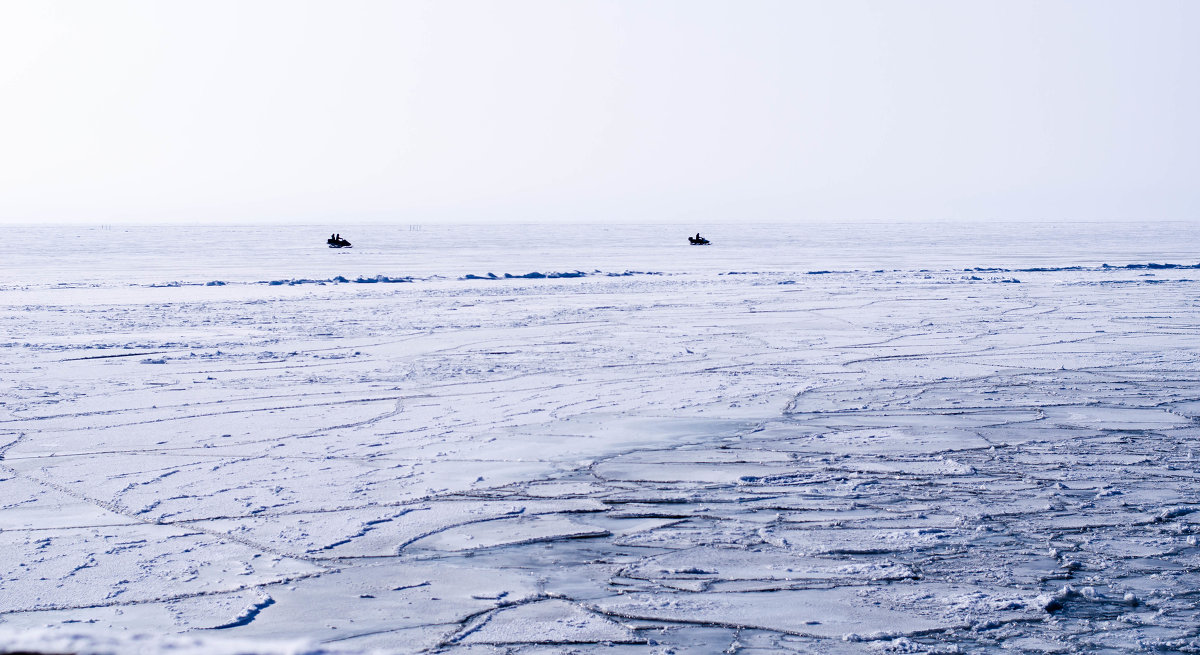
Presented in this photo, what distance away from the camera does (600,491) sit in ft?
17.1

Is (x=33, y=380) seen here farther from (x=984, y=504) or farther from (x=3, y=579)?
(x=984, y=504)

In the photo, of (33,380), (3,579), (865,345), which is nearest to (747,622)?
(3,579)

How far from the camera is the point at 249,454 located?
604 cm

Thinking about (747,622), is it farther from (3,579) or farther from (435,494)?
(3,579)

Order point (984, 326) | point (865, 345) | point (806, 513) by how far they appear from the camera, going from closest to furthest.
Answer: point (806, 513), point (865, 345), point (984, 326)

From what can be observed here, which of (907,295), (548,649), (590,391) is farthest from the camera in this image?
(907,295)

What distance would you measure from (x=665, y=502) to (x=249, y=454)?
8.47ft

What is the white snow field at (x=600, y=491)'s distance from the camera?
3.49 meters

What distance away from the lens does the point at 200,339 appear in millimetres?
11781

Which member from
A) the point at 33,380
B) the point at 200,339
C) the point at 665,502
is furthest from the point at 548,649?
the point at 200,339

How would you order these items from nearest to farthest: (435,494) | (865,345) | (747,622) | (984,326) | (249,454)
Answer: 1. (747,622)
2. (435,494)
3. (249,454)
4. (865,345)
5. (984,326)

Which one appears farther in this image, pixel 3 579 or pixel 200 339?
pixel 200 339

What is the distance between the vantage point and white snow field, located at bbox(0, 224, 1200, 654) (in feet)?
11.4

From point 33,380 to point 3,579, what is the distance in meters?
5.58
